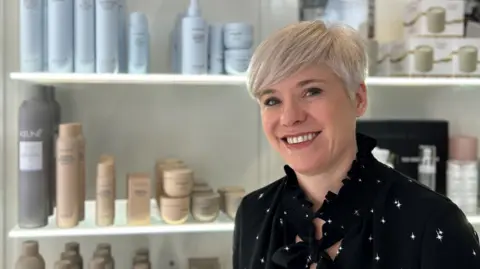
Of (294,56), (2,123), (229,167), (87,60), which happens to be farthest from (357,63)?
(2,123)

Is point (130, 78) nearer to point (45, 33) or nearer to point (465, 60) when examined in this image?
point (45, 33)

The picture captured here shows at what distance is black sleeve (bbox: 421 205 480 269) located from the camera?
2.91 ft

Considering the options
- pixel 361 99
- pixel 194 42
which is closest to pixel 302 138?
pixel 361 99

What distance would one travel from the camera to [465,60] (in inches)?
66.8

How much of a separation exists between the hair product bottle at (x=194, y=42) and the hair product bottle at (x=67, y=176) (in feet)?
1.02

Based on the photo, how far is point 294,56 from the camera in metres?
0.96

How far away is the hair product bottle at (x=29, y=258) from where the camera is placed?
1515mm

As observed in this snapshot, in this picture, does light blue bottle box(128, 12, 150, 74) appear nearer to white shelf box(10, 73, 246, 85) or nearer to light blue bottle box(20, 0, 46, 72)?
white shelf box(10, 73, 246, 85)

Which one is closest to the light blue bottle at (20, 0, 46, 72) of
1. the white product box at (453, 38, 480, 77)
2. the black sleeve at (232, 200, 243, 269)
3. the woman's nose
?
the black sleeve at (232, 200, 243, 269)

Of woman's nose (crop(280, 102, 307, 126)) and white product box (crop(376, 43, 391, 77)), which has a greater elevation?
white product box (crop(376, 43, 391, 77))

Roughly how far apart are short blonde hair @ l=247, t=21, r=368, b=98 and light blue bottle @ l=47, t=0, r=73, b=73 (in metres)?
0.64

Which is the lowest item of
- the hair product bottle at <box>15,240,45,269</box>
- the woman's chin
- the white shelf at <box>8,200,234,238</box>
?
the hair product bottle at <box>15,240,45,269</box>

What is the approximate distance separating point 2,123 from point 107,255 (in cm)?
46

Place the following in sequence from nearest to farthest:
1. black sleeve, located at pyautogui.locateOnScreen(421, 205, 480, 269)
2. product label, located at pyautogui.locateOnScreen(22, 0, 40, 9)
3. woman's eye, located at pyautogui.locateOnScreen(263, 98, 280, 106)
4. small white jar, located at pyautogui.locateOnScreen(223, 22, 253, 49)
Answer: black sleeve, located at pyautogui.locateOnScreen(421, 205, 480, 269) → woman's eye, located at pyautogui.locateOnScreen(263, 98, 280, 106) → product label, located at pyautogui.locateOnScreen(22, 0, 40, 9) → small white jar, located at pyautogui.locateOnScreen(223, 22, 253, 49)
